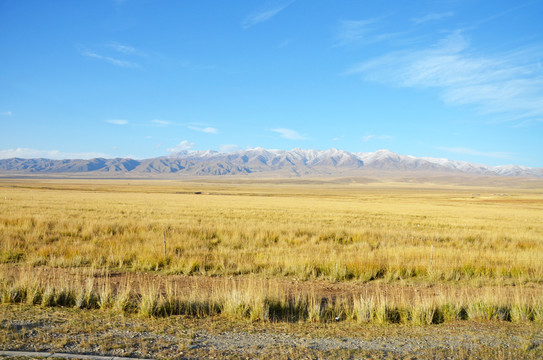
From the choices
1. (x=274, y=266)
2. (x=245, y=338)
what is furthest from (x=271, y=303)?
(x=274, y=266)

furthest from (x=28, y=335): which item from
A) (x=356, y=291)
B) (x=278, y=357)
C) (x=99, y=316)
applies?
(x=356, y=291)

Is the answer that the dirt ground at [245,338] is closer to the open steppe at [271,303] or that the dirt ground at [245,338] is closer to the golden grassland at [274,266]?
the open steppe at [271,303]

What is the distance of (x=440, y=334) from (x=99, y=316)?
249 inches

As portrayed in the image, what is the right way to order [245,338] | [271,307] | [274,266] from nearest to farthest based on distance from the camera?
[245,338] → [271,307] → [274,266]

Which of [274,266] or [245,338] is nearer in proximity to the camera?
[245,338]

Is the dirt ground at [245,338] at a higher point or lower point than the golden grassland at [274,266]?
higher

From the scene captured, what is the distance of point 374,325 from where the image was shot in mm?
6828

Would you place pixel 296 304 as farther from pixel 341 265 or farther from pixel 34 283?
pixel 34 283

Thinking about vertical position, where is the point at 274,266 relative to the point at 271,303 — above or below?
below

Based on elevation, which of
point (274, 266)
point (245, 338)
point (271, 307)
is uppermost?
point (245, 338)

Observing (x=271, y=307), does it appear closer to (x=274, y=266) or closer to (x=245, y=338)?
(x=245, y=338)

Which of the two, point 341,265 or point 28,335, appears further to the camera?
point 341,265

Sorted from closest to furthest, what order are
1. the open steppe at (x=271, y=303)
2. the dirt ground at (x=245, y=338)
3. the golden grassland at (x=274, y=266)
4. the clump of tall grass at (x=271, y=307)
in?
the dirt ground at (x=245, y=338)
the open steppe at (x=271, y=303)
the clump of tall grass at (x=271, y=307)
the golden grassland at (x=274, y=266)

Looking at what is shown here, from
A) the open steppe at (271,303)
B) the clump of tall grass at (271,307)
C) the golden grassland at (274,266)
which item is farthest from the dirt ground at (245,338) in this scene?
the golden grassland at (274,266)
